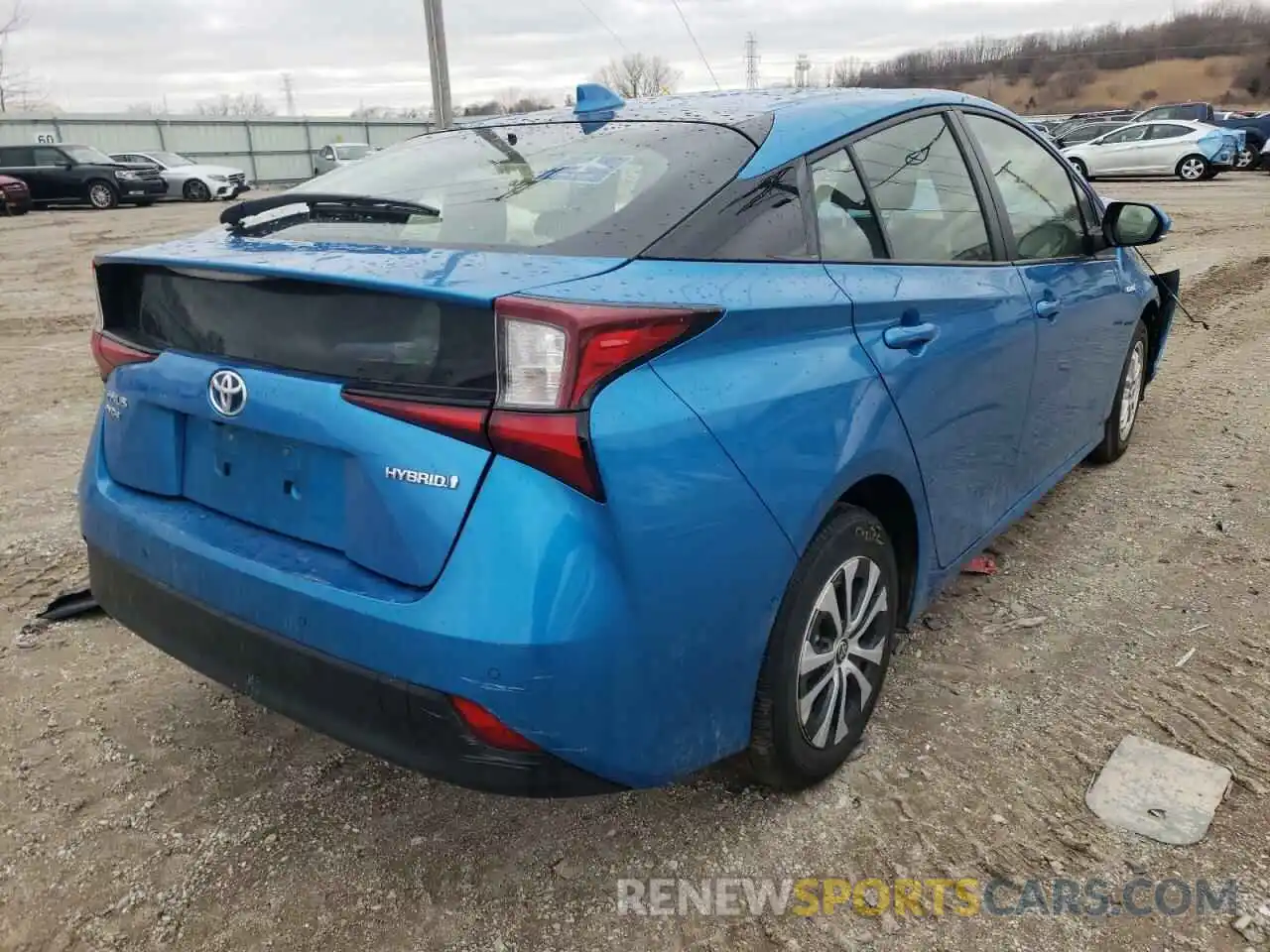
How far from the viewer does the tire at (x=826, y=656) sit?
2.14 meters

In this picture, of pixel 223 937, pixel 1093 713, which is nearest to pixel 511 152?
pixel 223 937

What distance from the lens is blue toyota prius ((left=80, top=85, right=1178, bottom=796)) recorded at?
1710mm

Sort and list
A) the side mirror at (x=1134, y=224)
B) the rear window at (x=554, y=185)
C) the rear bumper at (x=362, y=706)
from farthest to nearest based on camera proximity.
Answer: the side mirror at (x=1134, y=224)
the rear window at (x=554, y=185)
the rear bumper at (x=362, y=706)

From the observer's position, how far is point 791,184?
→ 2.29m

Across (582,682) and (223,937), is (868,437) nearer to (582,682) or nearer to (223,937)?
(582,682)

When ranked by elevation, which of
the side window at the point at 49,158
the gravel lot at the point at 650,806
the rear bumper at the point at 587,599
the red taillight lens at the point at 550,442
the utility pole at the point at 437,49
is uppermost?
the utility pole at the point at 437,49

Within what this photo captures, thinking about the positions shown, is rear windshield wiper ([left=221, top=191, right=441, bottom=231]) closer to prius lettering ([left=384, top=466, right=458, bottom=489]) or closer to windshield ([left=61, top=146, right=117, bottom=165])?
prius lettering ([left=384, top=466, right=458, bottom=489])

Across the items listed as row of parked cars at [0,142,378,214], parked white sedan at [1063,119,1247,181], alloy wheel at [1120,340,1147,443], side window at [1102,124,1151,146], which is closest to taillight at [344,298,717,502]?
alloy wheel at [1120,340,1147,443]

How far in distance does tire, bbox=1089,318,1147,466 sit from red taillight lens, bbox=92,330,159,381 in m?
3.85

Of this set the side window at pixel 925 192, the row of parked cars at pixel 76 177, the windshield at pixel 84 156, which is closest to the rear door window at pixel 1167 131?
the row of parked cars at pixel 76 177

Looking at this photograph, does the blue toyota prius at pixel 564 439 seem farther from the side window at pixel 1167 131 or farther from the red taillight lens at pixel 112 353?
the side window at pixel 1167 131

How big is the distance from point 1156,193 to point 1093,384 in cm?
1817

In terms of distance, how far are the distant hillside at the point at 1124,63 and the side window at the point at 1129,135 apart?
4700 cm

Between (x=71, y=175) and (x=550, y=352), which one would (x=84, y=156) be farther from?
(x=550, y=352)
